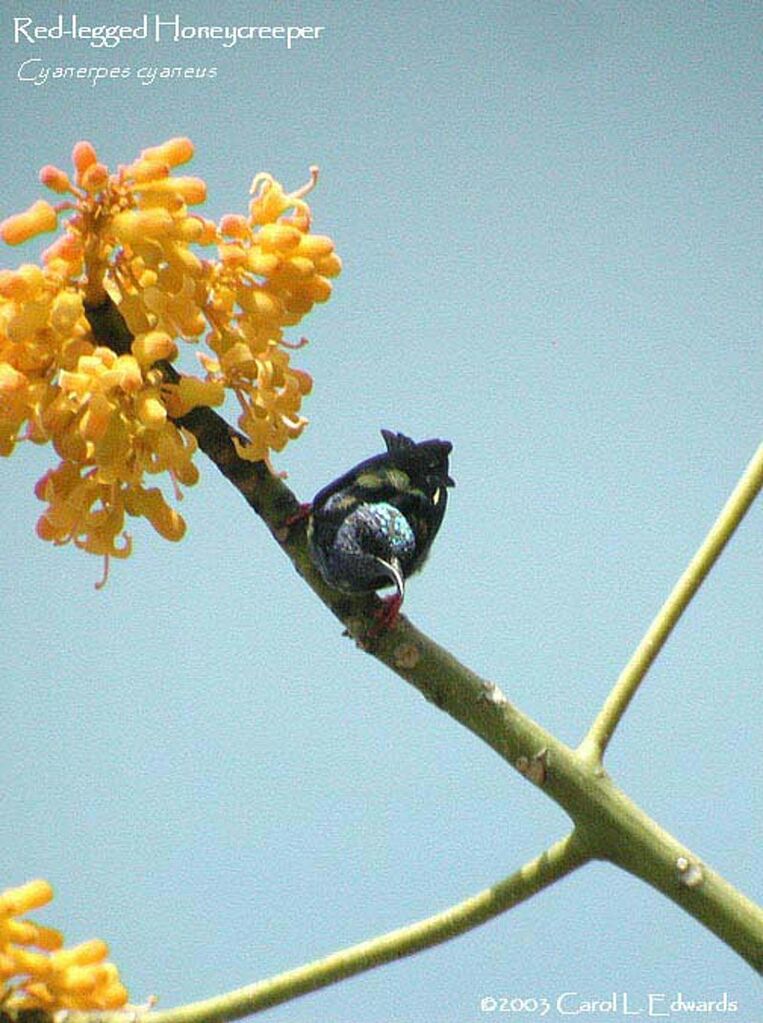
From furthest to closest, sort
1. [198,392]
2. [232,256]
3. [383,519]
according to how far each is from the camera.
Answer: [383,519] → [232,256] → [198,392]

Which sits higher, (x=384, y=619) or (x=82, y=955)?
(x=384, y=619)

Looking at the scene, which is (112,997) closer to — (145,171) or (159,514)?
(159,514)

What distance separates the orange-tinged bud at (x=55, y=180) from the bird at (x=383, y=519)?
26.6 inches

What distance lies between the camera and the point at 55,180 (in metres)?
2.09

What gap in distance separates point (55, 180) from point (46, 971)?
135 cm

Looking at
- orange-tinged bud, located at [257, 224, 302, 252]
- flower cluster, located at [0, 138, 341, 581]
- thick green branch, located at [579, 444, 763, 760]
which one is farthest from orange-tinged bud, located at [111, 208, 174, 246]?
thick green branch, located at [579, 444, 763, 760]

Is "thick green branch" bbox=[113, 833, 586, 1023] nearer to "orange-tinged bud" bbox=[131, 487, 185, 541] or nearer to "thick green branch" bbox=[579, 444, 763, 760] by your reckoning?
"thick green branch" bbox=[579, 444, 763, 760]

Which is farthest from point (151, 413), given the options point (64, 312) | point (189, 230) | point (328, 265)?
point (328, 265)

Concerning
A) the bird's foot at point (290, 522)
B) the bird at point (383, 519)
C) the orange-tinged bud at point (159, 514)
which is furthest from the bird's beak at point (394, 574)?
the orange-tinged bud at point (159, 514)

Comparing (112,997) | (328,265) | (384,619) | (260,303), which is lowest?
(112,997)

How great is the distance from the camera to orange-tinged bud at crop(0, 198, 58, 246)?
7.18 ft

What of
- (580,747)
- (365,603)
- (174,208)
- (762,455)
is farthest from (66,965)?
(762,455)

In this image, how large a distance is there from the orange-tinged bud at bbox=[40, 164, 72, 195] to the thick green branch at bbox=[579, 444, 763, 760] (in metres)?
1.28

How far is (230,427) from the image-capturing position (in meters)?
2.24
